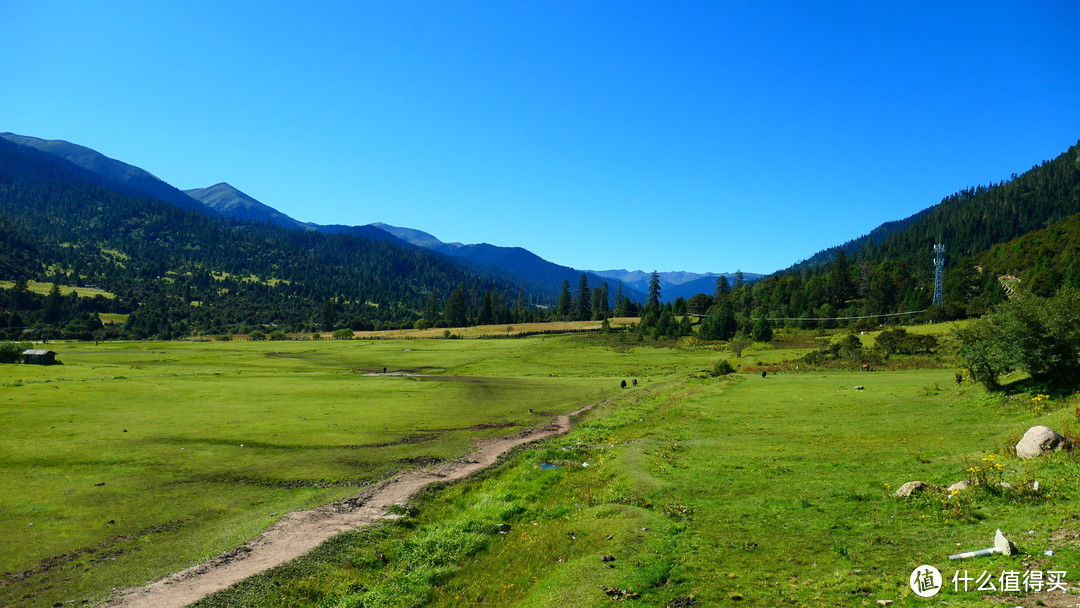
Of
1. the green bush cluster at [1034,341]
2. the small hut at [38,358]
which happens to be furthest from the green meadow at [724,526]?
the small hut at [38,358]

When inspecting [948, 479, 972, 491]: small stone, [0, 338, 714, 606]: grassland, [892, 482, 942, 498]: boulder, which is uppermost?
[948, 479, 972, 491]: small stone

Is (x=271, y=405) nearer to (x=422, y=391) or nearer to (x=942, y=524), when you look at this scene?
(x=422, y=391)

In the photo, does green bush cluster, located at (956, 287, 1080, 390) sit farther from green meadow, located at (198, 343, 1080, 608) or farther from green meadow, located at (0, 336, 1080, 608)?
green meadow, located at (198, 343, 1080, 608)

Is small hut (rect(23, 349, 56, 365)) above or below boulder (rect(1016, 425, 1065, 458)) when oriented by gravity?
below

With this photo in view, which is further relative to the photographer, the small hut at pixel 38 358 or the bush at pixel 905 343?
the small hut at pixel 38 358

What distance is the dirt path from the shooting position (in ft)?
53.6

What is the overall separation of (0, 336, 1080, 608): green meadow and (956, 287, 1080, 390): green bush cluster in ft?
7.95

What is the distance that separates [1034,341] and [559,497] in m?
30.9

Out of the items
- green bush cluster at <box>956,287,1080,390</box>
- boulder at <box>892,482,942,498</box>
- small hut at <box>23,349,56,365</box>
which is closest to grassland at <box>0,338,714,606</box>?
small hut at <box>23,349,56,365</box>

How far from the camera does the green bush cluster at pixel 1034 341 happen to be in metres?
31.8

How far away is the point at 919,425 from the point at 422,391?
48.1 meters

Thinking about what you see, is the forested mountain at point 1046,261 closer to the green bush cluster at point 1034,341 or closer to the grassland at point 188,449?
the green bush cluster at point 1034,341

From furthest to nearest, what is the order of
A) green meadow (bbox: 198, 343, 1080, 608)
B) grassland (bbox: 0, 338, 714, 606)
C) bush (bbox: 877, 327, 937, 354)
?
bush (bbox: 877, 327, 937, 354) < grassland (bbox: 0, 338, 714, 606) < green meadow (bbox: 198, 343, 1080, 608)

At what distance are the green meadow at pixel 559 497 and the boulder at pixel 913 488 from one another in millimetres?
690
